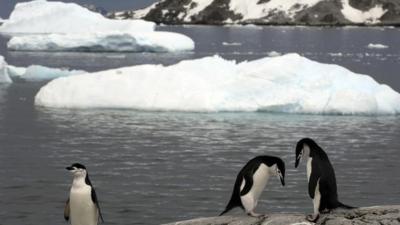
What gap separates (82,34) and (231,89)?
37709mm

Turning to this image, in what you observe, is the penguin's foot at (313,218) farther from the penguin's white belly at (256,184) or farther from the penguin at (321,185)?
the penguin's white belly at (256,184)

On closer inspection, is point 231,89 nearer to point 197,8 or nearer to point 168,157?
point 168,157

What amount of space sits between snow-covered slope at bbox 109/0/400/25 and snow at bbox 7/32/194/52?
11369 cm

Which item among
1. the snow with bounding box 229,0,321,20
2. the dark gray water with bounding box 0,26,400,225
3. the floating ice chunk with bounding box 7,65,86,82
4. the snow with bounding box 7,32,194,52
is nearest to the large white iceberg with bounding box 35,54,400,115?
the dark gray water with bounding box 0,26,400,225

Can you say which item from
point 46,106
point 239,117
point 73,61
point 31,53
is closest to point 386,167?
point 239,117

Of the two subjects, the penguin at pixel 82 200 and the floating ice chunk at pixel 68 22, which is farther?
the floating ice chunk at pixel 68 22

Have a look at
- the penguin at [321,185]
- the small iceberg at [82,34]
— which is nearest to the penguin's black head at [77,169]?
the penguin at [321,185]

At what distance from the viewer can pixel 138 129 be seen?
21.7m

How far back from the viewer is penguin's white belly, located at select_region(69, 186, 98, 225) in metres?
9.09

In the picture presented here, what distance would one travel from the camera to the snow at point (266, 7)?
179 m

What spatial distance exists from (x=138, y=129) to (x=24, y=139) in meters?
3.22

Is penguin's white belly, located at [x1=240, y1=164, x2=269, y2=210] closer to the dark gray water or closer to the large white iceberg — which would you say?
the dark gray water

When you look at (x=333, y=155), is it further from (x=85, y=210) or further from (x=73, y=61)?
(x=73, y=61)

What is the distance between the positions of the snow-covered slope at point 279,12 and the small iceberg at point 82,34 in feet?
316
